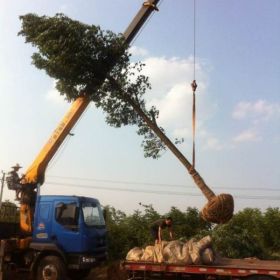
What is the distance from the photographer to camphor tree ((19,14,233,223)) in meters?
15.4

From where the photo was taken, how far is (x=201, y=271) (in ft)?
34.2

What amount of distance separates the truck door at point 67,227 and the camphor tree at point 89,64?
12.6ft

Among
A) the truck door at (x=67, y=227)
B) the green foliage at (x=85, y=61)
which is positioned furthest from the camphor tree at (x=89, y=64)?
the truck door at (x=67, y=227)

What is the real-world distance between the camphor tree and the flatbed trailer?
4.18 meters

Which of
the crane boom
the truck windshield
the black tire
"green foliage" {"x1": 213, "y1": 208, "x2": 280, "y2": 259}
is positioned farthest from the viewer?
"green foliage" {"x1": 213, "y1": 208, "x2": 280, "y2": 259}

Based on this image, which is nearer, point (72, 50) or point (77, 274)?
point (77, 274)

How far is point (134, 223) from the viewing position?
2016 centimetres

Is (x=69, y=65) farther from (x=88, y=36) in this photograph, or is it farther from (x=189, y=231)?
(x=189, y=231)

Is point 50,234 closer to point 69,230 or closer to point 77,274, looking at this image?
point 69,230

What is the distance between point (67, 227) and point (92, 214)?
892mm

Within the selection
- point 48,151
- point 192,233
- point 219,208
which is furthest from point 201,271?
point 192,233

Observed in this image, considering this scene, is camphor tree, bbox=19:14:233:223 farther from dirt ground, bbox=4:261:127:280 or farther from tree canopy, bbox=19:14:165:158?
dirt ground, bbox=4:261:127:280

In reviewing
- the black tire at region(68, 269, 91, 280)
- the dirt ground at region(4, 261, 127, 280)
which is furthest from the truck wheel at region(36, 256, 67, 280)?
→ the dirt ground at region(4, 261, 127, 280)

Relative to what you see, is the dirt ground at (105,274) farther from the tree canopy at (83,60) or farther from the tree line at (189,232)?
the tree canopy at (83,60)
